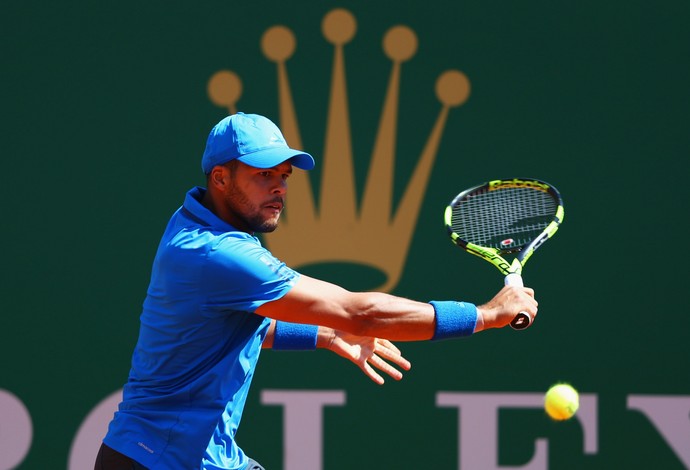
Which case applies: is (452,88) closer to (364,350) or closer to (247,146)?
(364,350)

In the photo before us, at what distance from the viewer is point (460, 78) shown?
5008 mm

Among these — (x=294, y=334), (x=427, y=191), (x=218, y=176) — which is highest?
Answer: (x=427, y=191)

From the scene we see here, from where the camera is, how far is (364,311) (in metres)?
3.05

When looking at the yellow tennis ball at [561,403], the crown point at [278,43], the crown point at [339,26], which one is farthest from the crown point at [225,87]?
the yellow tennis ball at [561,403]

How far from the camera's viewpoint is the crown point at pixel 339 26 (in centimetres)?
502

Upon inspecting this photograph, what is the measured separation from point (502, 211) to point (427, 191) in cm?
98

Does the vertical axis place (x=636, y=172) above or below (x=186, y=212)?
above

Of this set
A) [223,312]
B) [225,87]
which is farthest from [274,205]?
[225,87]

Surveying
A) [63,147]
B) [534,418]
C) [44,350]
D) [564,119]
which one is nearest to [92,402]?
[44,350]

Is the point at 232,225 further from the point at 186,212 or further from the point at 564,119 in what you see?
the point at 564,119

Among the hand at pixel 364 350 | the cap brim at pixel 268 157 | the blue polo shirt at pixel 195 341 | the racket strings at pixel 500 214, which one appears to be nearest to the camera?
the blue polo shirt at pixel 195 341

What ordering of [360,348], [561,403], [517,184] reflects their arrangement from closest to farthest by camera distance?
[360,348], [517,184], [561,403]

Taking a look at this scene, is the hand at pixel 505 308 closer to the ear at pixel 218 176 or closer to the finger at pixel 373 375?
the finger at pixel 373 375

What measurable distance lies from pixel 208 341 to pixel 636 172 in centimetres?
262
